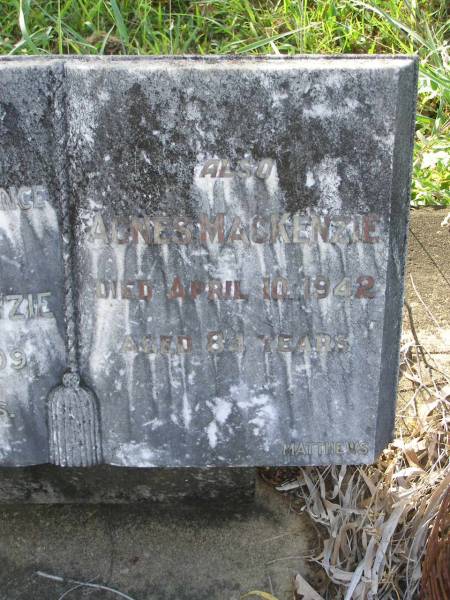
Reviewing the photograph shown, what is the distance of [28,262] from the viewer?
1753 mm

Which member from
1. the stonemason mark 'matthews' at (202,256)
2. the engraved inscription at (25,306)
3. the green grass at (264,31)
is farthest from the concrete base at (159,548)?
the green grass at (264,31)

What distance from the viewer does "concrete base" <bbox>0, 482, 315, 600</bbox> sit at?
2076 millimetres

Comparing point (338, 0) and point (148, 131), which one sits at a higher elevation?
point (338, 0)

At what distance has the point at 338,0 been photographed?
2.99 m

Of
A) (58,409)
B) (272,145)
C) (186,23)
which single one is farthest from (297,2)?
(58,409)

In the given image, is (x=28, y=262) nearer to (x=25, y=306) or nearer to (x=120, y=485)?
(x=25, y=306)

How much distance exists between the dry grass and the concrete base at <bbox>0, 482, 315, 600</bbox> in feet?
0.22

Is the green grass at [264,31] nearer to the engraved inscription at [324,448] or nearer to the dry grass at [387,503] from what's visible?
the dry grass at [387,503]

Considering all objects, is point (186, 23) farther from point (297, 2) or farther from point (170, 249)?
point (170, 249)

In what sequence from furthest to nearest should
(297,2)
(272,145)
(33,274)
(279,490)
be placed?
1. (297,2)
2. (279,490)
3. (33,274)
4. (272,145)

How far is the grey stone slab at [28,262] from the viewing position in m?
1.65

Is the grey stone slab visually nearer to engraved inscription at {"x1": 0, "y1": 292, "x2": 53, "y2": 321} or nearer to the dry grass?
engraved inscription at {"x1": 0, "y1": 292, "x2": 53, "y2": 321}

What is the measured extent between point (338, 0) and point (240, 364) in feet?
5.89

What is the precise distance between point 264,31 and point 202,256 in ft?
5.03
